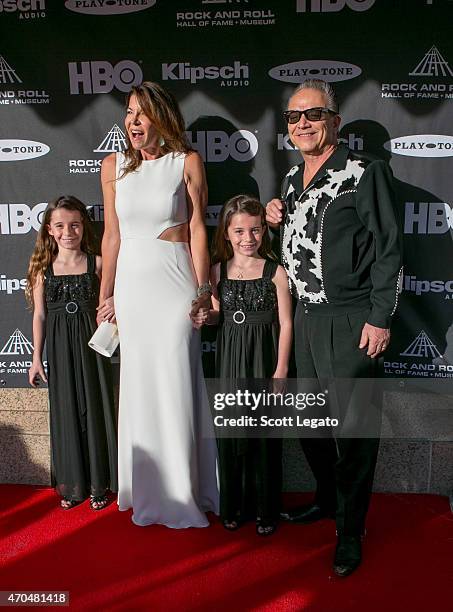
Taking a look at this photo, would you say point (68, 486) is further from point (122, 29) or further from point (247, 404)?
point (122, 29)

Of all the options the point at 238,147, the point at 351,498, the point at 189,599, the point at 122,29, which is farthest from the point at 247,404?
the point at 122,29

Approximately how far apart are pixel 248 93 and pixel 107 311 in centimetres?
147

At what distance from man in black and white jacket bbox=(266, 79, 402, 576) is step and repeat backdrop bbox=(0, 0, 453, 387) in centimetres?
53

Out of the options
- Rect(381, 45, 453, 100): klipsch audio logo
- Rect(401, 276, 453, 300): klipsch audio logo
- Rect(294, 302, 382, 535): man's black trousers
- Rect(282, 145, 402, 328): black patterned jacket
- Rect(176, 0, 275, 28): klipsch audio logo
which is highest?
Rect(176, 0, 275, 28): klipsch audio logo

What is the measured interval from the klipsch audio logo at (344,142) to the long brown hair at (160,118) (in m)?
0.58

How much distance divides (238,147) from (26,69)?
1.30 metres

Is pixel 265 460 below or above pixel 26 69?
below

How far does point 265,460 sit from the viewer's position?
318cm

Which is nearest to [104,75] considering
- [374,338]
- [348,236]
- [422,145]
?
[348,236]

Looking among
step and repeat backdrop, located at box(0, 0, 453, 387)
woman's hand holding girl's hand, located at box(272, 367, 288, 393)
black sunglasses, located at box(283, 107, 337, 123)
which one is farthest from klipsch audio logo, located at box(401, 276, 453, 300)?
black sunglasses, located at box(283, 107, 337, 123)

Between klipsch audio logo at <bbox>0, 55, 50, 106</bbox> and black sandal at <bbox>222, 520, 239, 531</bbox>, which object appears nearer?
black sandal at <bbox>222, 520, 239, 531</bbox>

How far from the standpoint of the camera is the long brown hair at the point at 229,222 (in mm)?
3062

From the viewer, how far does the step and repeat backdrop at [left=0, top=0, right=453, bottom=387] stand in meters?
3.18

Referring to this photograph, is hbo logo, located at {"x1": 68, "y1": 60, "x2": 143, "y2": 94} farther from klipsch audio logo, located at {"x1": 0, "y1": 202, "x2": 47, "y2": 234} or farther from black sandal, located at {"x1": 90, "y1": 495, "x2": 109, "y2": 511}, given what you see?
black sandal, located at {"x1": 90, "y1": 495, "x2": 109, "y2": 511}
